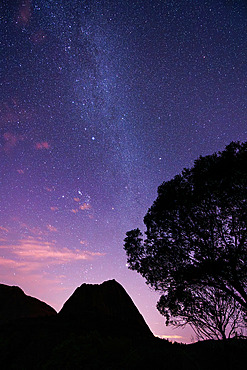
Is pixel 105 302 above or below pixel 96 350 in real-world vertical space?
above

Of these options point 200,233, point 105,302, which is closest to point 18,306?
point 105,302

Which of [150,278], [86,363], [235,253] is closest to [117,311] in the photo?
[150,278]

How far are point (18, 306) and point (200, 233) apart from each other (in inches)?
1612

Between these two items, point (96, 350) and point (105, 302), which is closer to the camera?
point (96, 350)

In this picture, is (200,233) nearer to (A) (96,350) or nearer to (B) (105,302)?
(A) (96,350)

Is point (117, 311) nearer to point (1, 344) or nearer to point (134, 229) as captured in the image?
point (134, 229)

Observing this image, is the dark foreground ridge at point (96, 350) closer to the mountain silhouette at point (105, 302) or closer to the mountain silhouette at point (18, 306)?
the mountain silhouette at point (105, 302)

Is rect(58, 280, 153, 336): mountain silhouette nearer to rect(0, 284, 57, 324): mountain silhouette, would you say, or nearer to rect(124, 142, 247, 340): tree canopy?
rect(0, 284, 57, 324): mountain silhouette

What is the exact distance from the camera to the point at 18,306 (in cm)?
4078

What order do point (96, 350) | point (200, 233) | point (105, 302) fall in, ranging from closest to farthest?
1. point (96, 350)
2. point (200, 233)
3. point (105, 302)

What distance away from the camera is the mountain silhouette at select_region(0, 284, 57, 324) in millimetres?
38844

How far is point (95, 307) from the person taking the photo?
30.8 meters

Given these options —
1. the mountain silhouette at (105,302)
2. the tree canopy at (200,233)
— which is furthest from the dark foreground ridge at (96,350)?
the mountain silhouette at (105,302)


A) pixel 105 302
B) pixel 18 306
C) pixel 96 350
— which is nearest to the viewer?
pixel 96 350
